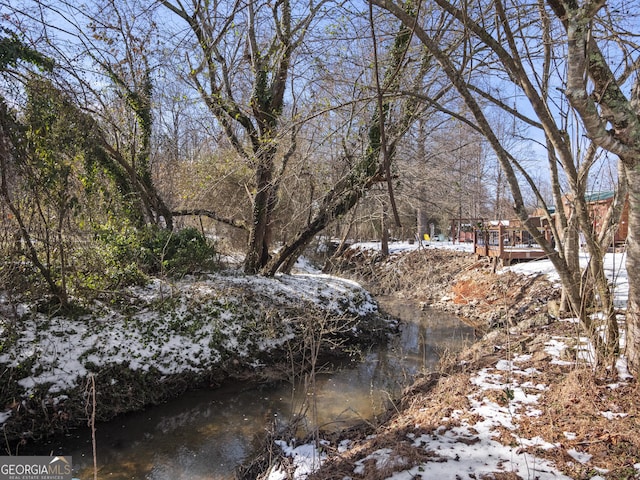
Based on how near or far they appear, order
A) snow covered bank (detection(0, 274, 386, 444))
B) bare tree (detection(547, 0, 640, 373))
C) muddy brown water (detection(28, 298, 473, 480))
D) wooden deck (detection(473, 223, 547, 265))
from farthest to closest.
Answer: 1. wooden deck (detection(473, 223, 547, 265))
2. snow covered bank (detection(0, 274, 386, 444))
3. muddy brown water (detection(28, 298, 473, 480))
4. bare tree (detection(547, 0, 640, 373))

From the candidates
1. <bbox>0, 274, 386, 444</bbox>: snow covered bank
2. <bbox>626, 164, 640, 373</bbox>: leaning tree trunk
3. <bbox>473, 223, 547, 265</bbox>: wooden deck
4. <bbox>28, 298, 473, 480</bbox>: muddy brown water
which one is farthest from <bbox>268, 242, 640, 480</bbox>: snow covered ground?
<bbox>473, 223, 547, 265</bbox>: wooden deck

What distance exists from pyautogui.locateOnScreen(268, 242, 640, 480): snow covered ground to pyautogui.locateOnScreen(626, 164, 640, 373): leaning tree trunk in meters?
0.10

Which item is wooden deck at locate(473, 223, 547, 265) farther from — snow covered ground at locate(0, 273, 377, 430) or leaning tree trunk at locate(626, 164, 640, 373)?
leaning tree trunk at locate(626, 164, 640, 373)

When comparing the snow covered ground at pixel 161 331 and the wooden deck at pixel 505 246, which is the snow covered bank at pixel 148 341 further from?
the wooden deck at pixel 505 246

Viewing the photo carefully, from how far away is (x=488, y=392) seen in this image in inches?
146

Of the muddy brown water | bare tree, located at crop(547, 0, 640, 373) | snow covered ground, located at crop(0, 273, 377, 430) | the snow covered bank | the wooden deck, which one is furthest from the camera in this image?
the wooden deck

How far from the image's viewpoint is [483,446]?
2.81m

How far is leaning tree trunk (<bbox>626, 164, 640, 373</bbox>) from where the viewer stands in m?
2.83

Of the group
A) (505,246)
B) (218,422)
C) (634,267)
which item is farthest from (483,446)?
(505,246)

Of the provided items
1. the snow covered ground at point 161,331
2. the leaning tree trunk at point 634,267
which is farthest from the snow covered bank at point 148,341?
the leaning tree trunk at point 634,267

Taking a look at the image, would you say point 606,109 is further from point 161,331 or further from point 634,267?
point 161,331

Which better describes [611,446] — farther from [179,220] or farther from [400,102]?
[179,220]

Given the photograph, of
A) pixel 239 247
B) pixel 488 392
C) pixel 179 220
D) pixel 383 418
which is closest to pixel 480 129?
pixel 488 392

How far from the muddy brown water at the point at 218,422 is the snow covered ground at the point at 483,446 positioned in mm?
554
